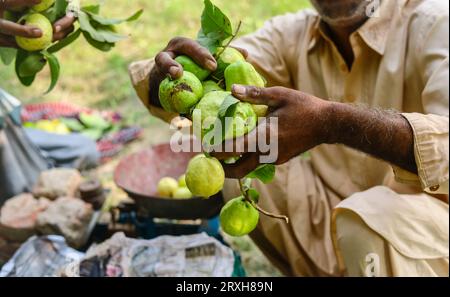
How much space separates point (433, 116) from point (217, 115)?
794 millimetres

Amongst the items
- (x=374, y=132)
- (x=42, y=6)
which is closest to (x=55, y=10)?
(x=42, y=6)

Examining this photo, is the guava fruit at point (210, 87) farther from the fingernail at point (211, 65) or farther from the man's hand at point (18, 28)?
the man's hand at point (18, 28)

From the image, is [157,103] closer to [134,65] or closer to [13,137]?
[134,65]

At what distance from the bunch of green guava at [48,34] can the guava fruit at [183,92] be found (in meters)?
0.63

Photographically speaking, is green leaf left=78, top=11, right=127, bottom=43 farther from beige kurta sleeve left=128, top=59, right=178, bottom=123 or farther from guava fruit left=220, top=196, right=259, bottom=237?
guava fruit left=220, top=196, right=259, bottom=237

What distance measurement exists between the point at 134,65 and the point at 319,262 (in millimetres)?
1051

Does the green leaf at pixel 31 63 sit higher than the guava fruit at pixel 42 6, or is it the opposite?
the guava fruit at pixel 42 6

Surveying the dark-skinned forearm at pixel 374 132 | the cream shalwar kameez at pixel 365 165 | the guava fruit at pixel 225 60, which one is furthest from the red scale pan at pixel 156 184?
the guava fruit at pixel 225 60

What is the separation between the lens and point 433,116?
1.65m

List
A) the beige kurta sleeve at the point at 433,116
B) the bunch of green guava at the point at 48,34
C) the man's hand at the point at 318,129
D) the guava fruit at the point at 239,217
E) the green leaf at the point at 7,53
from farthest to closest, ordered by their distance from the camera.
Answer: the green leaf at the point at 7,53 < the bunch of green guava at the point at 48,34 < the beige kurta sleeve at the point at 433,116 < the guava fruit at the point at 239,217 < the man's hand at the point at 318,129

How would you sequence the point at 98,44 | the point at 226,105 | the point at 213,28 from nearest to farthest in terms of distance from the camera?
the point at 226,105
the point at 213,28
the point at 98,44

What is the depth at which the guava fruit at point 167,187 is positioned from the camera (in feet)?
8.27

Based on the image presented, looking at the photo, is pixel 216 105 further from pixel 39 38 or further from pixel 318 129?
pixel 39 38

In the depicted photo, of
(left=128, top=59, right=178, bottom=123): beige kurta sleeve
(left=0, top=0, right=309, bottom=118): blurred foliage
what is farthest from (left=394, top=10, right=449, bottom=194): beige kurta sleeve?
(left=0, top=0, right=309, bottom=118): blurred foliage
